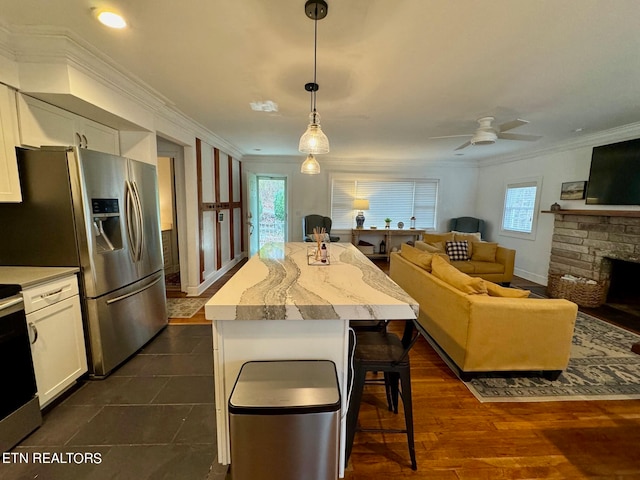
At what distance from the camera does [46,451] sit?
1.52m

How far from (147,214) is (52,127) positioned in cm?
89

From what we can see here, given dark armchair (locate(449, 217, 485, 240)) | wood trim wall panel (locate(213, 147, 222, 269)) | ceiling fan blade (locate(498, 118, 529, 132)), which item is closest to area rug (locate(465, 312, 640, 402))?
ceiling fan blade (locate(498, 118, 529, 132))

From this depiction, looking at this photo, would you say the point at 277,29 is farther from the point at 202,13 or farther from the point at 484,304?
the point at 484,304

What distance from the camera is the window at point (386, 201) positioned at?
6.65m

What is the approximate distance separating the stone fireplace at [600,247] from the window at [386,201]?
2666 millimetres

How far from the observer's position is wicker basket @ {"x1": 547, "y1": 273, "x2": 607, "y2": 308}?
376 cm

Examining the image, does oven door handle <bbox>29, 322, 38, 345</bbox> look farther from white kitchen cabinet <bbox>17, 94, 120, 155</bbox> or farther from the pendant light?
the pendant light

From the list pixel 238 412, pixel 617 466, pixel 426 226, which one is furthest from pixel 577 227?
pixel 238 412

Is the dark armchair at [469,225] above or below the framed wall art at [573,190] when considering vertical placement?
below

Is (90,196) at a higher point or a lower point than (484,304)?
higher

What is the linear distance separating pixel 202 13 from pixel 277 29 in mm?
420

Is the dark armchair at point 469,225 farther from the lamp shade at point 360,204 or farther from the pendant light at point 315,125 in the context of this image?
the pendant light at point 315,125

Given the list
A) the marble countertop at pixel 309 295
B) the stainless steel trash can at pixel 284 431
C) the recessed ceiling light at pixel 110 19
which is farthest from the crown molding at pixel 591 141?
the recessed ceiling light at pixel 110 19

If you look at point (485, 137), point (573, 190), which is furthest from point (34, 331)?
point (573, 190)
